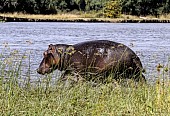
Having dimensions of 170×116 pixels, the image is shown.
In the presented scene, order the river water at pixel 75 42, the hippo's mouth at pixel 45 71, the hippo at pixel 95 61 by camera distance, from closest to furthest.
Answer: the hippo at pixel 95 61 → the hippo's mouth at pixel 45 71 → the river water at pixel 75 42

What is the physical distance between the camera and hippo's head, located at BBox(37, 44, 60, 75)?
746 cm

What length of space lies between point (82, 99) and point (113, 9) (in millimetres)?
47442

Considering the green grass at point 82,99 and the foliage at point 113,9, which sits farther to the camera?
the foliage at point 113,9

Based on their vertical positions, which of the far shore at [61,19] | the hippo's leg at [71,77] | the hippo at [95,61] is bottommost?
the far shore at [61,19]

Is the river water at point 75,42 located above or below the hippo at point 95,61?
below

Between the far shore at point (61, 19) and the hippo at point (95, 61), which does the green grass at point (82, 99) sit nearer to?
the hippo at point (95, 61)

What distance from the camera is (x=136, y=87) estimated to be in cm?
674

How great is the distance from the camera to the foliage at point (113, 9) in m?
53.1

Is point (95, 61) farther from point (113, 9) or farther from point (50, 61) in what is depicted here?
point (113, 9)

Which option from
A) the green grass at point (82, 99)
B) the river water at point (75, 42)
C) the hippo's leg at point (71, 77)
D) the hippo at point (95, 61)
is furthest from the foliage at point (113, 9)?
the green grass at point (82, 99)

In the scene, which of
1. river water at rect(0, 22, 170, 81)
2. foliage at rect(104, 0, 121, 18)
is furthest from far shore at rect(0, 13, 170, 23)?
river water at rect(0, 22, 170, 81)

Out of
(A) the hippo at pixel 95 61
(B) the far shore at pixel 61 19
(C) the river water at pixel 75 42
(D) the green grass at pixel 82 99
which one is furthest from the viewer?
(B) the far shore at pixel 61 19

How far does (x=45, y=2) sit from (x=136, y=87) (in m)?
49.8

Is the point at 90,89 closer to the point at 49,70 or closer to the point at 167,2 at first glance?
the point at 49,70
